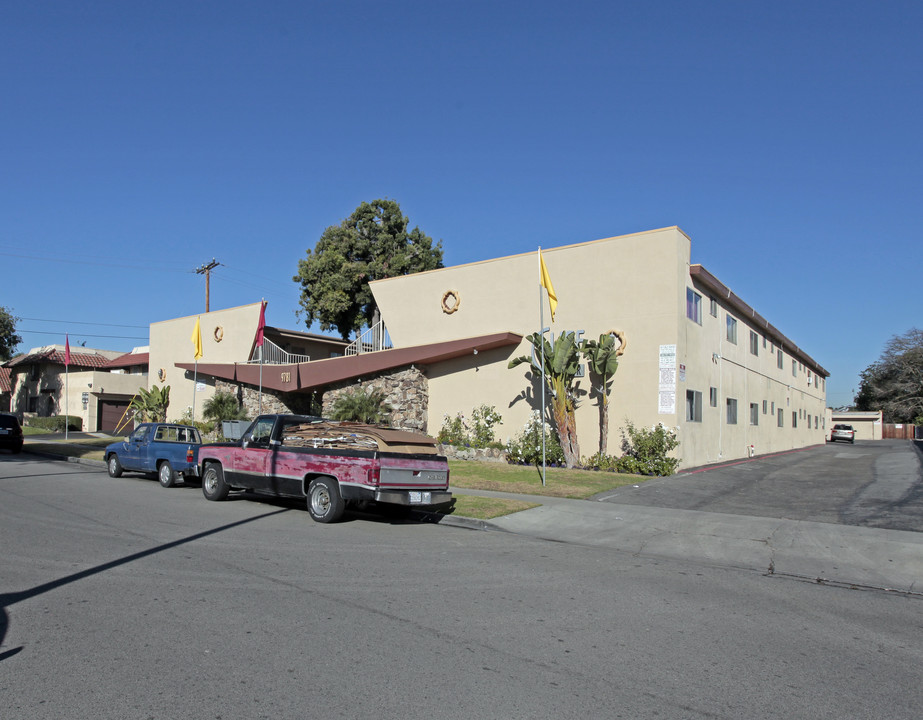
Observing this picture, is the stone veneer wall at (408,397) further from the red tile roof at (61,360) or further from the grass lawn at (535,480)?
the red tile roof at (61,360)

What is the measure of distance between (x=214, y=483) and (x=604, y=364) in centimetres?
1142

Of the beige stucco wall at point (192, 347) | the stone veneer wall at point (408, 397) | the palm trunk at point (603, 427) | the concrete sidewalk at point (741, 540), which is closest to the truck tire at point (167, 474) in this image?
the concrete sidewalk at point (741, 540)

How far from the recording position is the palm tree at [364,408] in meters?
25.5

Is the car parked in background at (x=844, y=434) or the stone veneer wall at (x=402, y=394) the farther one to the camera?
the car parked in background at (x=844, y=434)

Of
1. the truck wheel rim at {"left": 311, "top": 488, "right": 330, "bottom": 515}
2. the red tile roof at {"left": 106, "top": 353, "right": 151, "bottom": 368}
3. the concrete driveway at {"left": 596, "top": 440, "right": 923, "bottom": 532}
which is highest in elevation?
the red tile roof at {"left": 106, "top": 353, "right": 151, "bottom": 368}

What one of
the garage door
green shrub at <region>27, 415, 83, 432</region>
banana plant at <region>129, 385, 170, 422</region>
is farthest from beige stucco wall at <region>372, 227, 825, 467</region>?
green shrub at <region>27, 415, 83, 432</region>

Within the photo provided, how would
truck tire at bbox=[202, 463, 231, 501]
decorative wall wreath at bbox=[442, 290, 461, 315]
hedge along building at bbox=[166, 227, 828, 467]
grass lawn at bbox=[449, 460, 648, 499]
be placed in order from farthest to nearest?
decorative wall wreath at bbox=[442, 290, 461, 315], hedge along building at bbox=[166, 227, 828, 467], grass lawn at bbox=[449, 460, 648, 499], truck tire at bbox=[202, 463, 231, 501]

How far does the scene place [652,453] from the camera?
19500 mm

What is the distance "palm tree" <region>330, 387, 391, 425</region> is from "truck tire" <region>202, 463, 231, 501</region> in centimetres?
1057

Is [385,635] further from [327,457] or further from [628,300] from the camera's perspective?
[628,300]

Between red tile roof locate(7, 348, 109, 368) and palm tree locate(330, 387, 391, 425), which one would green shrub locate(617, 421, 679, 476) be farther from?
red tile roof locate(7, 348, 109, 368)

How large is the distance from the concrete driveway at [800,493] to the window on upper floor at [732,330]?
20.8 ft

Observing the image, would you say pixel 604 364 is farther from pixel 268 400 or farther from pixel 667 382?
pixel 268 400

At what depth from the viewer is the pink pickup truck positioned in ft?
37.2
